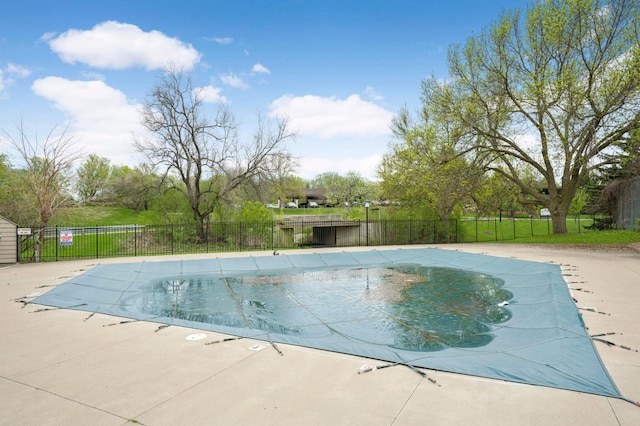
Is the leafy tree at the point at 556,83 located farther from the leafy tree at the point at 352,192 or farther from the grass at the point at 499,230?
the leafy tree at the point at 352,192

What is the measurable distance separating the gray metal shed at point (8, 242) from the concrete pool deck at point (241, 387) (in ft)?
31.8

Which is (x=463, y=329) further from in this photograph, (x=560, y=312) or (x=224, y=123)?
(x=224, y=123)

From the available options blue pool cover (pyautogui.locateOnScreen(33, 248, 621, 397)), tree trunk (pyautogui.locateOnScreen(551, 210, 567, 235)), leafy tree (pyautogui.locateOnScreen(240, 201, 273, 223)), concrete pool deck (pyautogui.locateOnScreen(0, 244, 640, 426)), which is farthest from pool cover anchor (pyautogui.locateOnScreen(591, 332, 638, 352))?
leafy tree (pyautogui.locateOnScreen(240, 201, 273, 223))

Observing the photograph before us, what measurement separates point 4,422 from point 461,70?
22399 millimetres

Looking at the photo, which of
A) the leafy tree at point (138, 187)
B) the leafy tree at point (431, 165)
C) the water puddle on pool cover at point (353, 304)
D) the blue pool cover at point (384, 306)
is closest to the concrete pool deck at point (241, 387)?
the blue pool cover at point (384, 306)

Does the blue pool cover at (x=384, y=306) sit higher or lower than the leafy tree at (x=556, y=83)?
lower

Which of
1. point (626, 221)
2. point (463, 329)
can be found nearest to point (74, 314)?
point (463, 329)

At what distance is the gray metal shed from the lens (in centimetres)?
1338

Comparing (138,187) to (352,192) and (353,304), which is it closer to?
(353,304)

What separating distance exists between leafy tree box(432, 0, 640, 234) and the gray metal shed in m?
19.7

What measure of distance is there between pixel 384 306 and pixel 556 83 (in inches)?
616

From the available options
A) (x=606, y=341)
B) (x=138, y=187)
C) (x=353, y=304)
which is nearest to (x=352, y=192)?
(x=138, y=187)

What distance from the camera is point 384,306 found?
8711 mm

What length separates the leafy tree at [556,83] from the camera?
56.9 ft
